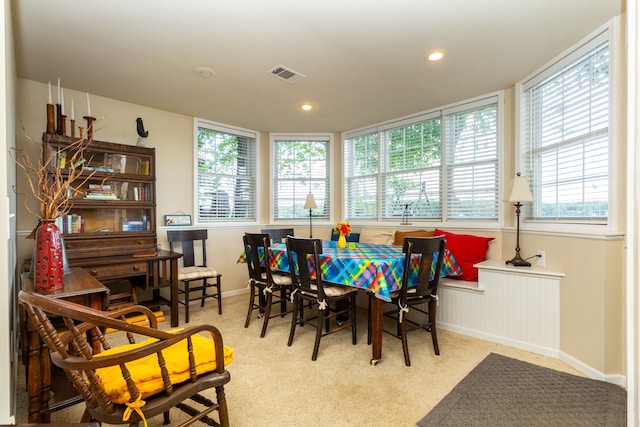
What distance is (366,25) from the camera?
86.7 inches

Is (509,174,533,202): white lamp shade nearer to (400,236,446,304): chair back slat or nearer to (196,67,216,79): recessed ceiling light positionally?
(400,236,446,304): chair back slat

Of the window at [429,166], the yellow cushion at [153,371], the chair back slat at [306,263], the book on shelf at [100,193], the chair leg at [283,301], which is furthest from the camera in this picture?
the window at [429,166]

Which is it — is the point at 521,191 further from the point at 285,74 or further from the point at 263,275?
the point at 263,275

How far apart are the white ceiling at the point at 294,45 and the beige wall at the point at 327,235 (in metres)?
0.28

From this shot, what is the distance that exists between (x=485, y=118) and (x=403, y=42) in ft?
5.63

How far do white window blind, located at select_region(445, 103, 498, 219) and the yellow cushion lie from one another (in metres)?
3.23

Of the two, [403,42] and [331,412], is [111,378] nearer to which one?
[331,412]

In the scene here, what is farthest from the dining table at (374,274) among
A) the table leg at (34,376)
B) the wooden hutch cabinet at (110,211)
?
the wooden hutch cabinet at (110,211)

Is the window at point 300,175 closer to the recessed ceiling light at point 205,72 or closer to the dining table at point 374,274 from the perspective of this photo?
the recessed ceiling light at point 205,72

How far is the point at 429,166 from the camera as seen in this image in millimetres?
4082

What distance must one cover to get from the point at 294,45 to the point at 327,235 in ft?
10.1

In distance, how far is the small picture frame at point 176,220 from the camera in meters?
3.93

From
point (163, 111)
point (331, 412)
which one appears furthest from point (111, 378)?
point (163, 111)

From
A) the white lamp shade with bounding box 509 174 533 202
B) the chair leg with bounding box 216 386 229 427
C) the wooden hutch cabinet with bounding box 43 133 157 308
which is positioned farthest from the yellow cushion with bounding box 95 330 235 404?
the white lamp shade with bounding box 509 174 533 202
